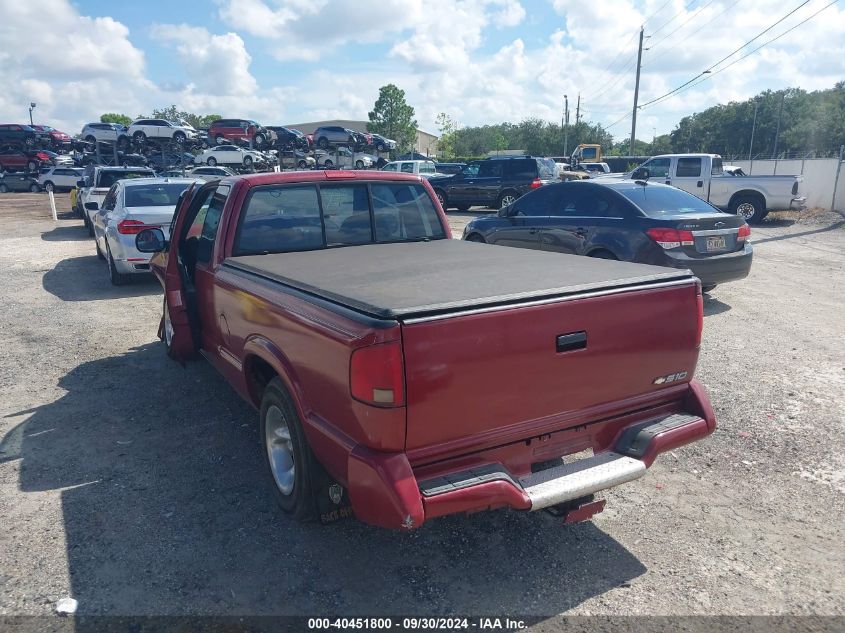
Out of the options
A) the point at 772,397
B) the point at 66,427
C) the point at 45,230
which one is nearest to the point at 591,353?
the point at 772,397

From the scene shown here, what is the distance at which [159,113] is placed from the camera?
112m

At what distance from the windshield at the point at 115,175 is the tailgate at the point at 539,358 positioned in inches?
608

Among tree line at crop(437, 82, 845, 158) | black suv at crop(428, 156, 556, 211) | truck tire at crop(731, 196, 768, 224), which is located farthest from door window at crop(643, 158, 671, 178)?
tree line at crop(437, 82, 845, 158)

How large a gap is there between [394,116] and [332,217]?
78.6m

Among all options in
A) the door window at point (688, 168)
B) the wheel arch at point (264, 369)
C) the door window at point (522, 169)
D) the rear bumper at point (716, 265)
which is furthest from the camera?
the door window at point (522, 169)

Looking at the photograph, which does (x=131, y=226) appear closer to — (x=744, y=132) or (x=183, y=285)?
(x=183, y=285)

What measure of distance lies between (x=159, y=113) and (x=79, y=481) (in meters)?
123

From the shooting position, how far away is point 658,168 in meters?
19.4

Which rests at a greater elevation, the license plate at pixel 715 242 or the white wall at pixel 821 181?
the license plate at pixel 715 242

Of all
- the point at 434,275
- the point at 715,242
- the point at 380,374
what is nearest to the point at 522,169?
the point at 715,242

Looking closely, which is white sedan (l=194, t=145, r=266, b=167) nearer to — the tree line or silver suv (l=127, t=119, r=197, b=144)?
silver suv (l=127, t=119, r=197, b=144)

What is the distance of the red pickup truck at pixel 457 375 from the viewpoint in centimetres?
254

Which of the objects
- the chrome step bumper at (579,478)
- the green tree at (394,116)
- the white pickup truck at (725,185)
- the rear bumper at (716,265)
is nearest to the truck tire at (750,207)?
the white pickup truck at (725,185)

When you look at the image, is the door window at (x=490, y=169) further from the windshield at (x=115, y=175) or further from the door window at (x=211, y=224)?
the door window at (x=211, y=224)
